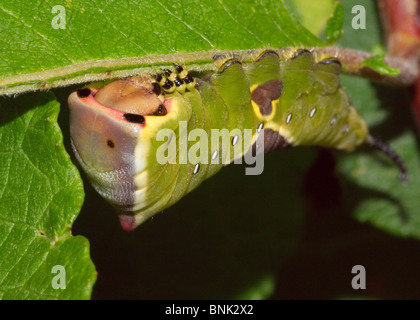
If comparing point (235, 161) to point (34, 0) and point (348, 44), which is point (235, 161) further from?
point (348, 44)

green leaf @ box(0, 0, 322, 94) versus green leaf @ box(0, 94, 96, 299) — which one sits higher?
green leaf @ box(0, 0, 322, 94)

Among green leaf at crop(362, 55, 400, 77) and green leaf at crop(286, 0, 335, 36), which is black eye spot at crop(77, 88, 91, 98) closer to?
green leaf at crop(362, 55, 400, 77)

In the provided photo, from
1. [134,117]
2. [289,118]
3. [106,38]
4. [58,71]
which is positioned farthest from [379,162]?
[58,71]

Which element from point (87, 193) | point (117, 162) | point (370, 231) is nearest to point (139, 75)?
point (117, 162)

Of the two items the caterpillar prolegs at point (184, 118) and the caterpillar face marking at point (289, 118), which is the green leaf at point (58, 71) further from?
the caterpillar face marking at point (289, 118)

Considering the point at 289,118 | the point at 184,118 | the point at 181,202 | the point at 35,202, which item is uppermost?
the point at 289,118

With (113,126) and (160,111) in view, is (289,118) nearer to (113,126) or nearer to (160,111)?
(160,111)

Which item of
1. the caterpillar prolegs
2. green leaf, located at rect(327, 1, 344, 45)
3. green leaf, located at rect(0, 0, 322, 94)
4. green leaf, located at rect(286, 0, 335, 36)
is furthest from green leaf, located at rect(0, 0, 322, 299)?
green leaf, located at rect(286, 0, 335, 36)
